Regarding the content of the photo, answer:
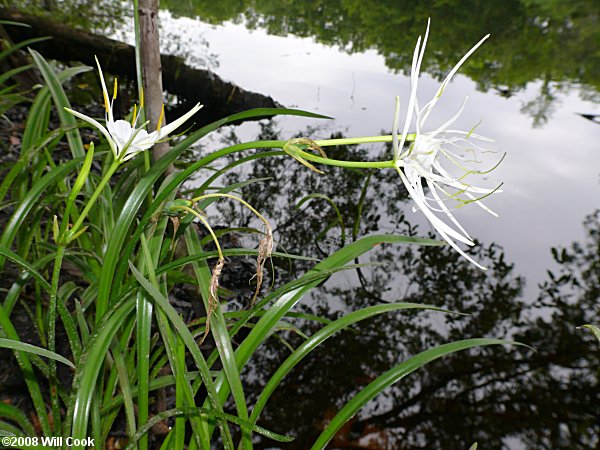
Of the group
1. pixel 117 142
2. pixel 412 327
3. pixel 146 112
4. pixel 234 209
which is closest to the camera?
pixel 117 142

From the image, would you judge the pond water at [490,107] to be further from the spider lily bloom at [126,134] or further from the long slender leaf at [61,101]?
the spider lily bloom at [126,134]

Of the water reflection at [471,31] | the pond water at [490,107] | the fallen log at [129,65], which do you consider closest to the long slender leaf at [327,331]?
the pond water at [490,107]

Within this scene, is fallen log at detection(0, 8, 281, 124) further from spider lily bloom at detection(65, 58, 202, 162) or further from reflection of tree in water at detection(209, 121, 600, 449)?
spider lily bloom at detection(65, 58, 202, 162)

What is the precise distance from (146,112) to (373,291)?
3.67 feet

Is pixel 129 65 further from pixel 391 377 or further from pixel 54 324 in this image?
pixel 391 377

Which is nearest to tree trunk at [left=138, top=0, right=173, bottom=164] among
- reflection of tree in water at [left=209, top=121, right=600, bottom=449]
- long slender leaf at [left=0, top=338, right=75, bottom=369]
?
long slender leaf at [left=0, top=338, right=75, bottom=369]

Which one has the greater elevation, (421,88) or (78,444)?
(421,88)

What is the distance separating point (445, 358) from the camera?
1.62m

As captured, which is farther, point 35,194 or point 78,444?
point 35,194

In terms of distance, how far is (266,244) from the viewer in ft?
2.02

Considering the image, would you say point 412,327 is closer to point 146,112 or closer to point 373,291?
point 373,291

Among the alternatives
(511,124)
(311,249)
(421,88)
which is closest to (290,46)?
(421,88)

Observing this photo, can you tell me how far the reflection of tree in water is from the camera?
1378 mm

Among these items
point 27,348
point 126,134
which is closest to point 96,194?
point 126,134
